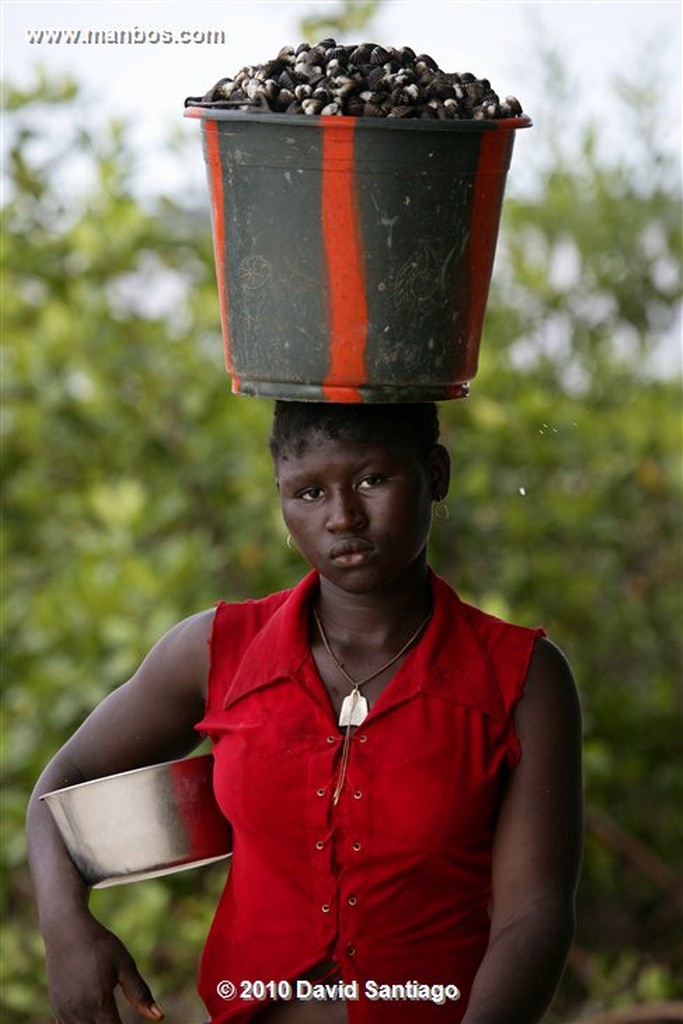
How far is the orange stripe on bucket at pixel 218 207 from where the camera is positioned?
199cm

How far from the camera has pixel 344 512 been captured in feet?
6.53

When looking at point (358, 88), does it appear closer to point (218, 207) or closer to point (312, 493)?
point (218, 207)

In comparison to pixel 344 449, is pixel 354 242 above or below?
above

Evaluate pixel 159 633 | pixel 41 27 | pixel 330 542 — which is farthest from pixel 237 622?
pixel 159 633

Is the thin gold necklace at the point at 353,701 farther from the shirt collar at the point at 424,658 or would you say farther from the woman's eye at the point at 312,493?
the woman's eye at the point at 312,493

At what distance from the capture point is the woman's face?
6.57 feet

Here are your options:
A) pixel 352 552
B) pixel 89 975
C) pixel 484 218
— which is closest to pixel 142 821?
pixel 89 975

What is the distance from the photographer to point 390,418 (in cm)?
205

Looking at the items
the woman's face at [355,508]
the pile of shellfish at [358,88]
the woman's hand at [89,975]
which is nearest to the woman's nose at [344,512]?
the woman's face at [355,508]

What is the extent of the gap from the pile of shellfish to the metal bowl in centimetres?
86

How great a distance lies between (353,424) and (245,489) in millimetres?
1908

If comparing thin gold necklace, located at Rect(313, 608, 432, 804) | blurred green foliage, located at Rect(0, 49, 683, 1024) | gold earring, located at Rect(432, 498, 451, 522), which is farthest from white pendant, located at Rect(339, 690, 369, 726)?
blurred green foliage, located at Rect(0, 49, 683, 1024)

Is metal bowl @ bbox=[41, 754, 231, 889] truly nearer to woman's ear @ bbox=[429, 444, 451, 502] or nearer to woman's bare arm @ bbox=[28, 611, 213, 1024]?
woman's bare arm @ bbox=[28, 611, 213, 1024]

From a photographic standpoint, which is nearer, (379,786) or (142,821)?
(379,786)
